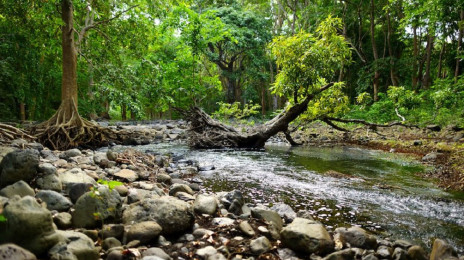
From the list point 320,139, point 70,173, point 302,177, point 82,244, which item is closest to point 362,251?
point 82,244

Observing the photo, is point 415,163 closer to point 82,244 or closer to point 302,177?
point 302,177

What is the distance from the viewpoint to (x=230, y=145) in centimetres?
949

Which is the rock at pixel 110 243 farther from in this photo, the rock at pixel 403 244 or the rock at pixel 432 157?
the rock at pixel 432 157

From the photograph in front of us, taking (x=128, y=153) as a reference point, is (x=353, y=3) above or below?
above

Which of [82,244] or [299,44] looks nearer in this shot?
[82,244]

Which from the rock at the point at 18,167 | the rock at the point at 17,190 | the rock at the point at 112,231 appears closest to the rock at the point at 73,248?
the rock at the point at 112,231

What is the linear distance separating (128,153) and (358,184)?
4.83 m

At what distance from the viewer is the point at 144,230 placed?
7.63 ft

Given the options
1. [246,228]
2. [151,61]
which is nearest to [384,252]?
[246,228]

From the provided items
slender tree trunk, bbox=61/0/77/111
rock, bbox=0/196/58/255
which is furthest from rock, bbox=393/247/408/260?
slender tree trunk, bbox=61/0/77/111

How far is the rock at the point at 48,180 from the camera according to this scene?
2.91 m

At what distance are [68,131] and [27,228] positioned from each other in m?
7.56

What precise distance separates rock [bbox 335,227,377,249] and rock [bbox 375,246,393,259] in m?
0.07

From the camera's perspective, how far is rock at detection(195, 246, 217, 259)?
7.13 feet
